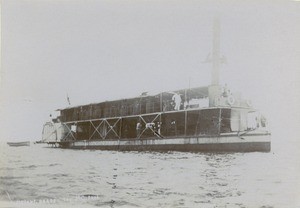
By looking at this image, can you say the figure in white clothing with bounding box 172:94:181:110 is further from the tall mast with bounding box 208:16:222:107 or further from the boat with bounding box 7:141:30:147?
the boat with bounding box 7:141:30:147

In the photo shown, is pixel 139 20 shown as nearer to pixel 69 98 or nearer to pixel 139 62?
pixel 139 62

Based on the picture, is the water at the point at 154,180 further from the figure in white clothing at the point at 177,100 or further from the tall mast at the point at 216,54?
the tall mast at the point at 216,54

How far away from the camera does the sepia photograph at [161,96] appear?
10.3 feet

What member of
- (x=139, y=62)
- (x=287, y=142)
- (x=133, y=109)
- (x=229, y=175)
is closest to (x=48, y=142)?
(x=133, y=109)

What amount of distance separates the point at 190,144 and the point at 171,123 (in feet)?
0.90

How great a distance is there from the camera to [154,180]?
329 cm

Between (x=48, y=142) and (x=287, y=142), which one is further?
(x=48, y=142)

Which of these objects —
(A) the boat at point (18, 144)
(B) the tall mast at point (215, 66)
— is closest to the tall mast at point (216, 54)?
(B) the tall mast at point (215, 66)

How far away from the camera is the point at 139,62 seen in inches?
134

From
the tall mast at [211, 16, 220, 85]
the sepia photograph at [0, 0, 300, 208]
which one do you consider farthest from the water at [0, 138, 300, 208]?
the tall mast at [211, 16, 220, 85]

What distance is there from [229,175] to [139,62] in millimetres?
1071

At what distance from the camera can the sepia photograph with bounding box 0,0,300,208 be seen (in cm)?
314

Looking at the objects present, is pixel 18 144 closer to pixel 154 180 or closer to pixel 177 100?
pixel 154 180

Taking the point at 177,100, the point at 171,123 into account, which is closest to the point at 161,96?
the point at 177,100
